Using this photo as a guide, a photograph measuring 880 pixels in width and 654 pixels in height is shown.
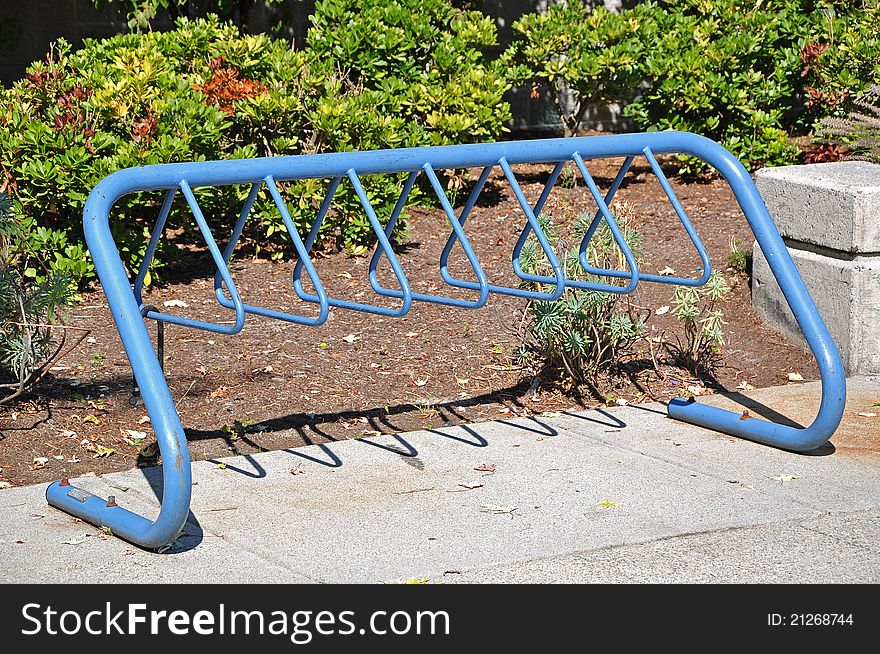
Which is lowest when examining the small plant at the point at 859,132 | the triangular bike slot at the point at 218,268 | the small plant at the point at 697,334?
the small plant at the point at 697,334

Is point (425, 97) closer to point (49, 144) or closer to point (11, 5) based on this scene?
point (49, 144)

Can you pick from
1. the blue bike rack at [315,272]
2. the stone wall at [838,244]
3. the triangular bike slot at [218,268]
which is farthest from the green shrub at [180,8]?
the triangular bike slot at [218,268]

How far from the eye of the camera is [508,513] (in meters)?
4.15

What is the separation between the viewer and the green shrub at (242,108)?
637cm

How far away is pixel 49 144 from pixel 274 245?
156 centimetres

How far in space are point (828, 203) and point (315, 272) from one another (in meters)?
2.72

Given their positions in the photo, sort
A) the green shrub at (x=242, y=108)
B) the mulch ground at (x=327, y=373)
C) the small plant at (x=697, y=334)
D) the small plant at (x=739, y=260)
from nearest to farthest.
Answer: the mulch ground at (x=327, y=373)
the small plant at (x=697, y=334)
the green shrub at (x=242, y=108)
the small plant at (x=739, y=260)

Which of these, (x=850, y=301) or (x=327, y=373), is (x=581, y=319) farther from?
(x=850, y=301)

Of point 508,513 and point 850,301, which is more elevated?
point 850,301

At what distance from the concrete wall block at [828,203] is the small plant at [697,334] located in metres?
0.54

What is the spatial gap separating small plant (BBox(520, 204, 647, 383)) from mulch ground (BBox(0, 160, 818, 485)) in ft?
0.36

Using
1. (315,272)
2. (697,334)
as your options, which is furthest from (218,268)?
(697,334)

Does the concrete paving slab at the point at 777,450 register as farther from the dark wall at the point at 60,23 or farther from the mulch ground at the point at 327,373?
the dark wall at the point at 60,23

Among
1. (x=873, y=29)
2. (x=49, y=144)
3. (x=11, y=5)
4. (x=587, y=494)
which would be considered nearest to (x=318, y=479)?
(x=587, y=494)
